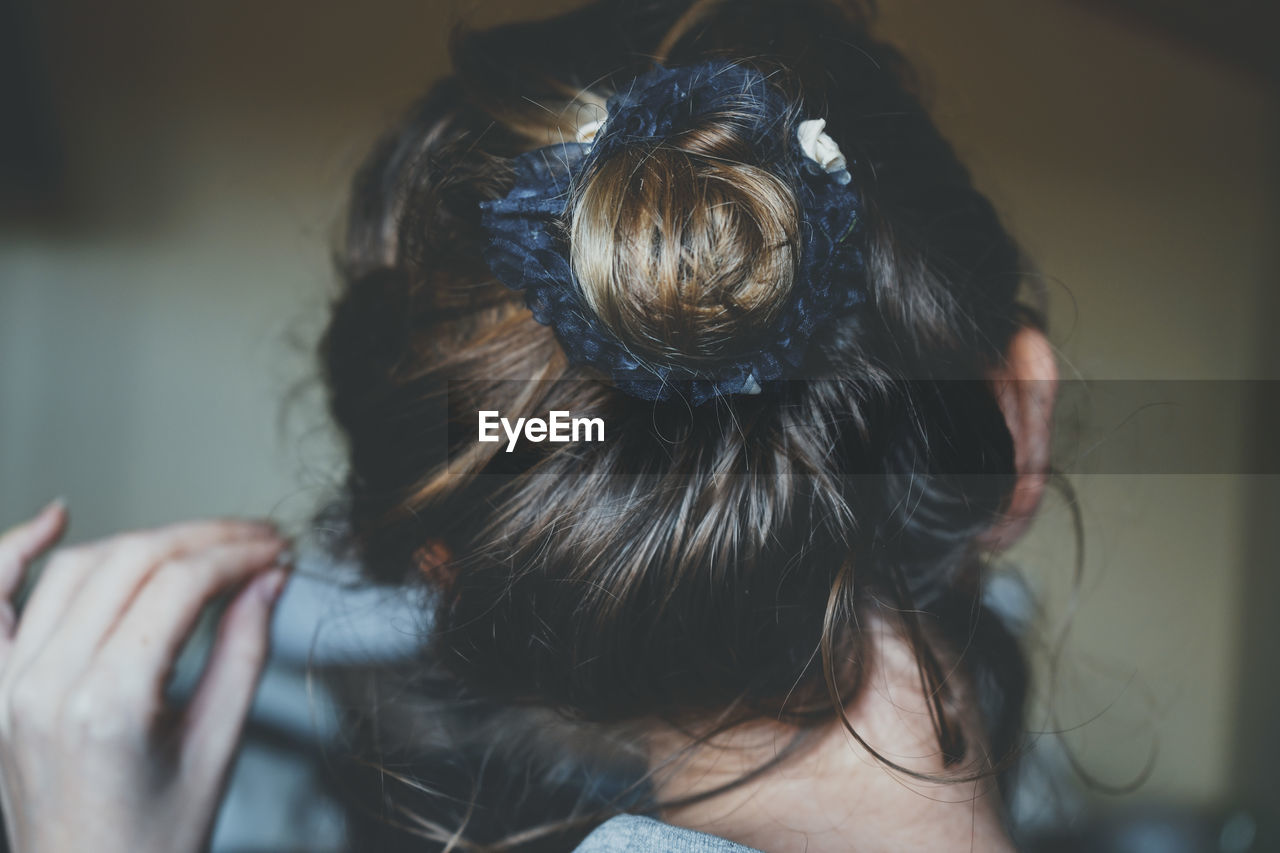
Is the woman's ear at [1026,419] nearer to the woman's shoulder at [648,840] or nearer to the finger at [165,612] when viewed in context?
the woman's shoulder at [648,840]

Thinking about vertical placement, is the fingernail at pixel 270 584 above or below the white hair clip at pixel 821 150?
below

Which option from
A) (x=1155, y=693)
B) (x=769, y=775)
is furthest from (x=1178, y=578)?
(x=769, y=775)

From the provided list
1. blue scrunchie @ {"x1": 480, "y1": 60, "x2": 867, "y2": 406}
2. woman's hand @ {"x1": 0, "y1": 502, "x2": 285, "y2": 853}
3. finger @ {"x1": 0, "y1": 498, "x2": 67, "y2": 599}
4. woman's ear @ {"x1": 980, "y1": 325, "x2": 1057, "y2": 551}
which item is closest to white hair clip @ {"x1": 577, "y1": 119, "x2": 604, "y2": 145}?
blue scrunchie @ {"x1": 480, "y1": 60, "x2": 867, "y2": 406}

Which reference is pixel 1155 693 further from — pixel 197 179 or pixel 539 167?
pixel 197 179

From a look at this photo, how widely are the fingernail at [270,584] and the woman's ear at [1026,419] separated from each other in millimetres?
641

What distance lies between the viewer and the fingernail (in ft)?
2.01

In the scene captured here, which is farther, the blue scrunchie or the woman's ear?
the woman's ear

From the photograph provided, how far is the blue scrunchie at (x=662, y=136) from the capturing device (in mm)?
428

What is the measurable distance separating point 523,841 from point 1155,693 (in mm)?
607

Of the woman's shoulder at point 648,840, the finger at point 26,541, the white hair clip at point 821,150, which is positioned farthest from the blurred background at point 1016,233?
the woman's shoulder at point 648,840

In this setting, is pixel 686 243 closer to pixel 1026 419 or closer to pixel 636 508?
pixel 636 508

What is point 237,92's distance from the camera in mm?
618

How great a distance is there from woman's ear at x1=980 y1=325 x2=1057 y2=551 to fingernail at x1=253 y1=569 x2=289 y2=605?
2.10 ft

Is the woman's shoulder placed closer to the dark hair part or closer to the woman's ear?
the dark hair part
